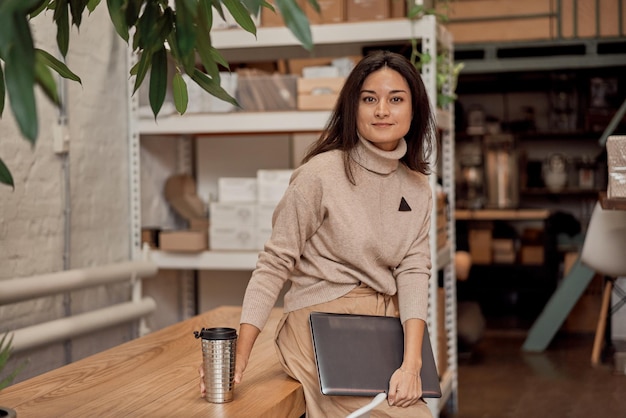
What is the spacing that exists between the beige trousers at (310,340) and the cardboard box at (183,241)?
183 cm

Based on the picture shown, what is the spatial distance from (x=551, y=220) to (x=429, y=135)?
582 centimetres

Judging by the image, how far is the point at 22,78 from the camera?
0.83 meters

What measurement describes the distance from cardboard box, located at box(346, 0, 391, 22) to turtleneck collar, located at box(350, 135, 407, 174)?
170cm

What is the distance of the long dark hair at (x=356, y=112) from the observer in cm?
200

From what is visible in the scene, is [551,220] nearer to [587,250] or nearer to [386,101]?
[587,250]

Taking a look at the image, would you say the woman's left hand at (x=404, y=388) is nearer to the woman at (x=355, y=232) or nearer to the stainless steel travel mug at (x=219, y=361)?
the woman at (x=355, y=232)

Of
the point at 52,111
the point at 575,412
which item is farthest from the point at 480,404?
the point at 52,111

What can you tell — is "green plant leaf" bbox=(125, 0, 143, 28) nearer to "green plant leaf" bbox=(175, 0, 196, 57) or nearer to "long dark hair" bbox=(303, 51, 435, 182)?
"green plant leaf" bbox=(175, 0, 196, 57)

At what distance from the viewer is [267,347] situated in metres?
2.47

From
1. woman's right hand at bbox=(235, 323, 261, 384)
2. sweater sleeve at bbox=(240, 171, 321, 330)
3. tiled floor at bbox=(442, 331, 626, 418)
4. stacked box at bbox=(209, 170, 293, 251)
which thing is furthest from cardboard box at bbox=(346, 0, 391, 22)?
woman's right hand at bbox=(235, 323, 261, 384)

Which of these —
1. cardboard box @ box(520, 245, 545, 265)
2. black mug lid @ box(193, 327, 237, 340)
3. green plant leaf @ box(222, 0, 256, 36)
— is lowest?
cardboard box @ box(520, 245, 545, 265)

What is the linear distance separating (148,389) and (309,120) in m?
1.88

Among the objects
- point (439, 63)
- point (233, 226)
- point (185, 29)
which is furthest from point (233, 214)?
point (185, 29)

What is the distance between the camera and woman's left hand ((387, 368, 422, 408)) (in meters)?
1.85
